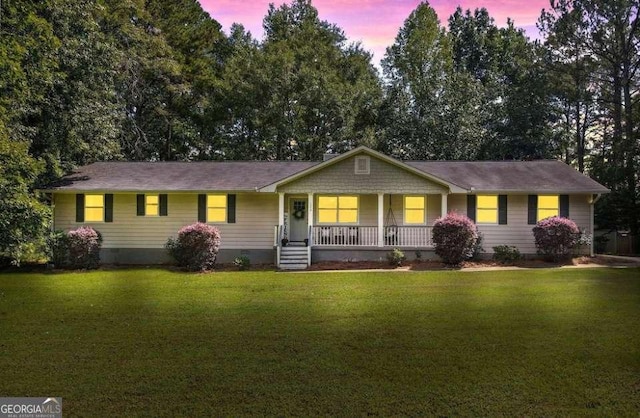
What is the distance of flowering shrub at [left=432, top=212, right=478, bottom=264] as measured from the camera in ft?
55.1

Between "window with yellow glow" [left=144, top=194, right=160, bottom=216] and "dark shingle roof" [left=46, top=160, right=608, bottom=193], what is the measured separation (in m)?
0.52

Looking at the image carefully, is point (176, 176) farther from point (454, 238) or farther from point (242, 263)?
point (454, 238)

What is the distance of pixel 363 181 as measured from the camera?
61.3 feet

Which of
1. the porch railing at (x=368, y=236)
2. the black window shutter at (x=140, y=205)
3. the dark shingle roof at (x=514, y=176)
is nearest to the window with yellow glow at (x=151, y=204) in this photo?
the black window shutter at (x=140, y=205)

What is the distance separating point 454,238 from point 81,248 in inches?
541

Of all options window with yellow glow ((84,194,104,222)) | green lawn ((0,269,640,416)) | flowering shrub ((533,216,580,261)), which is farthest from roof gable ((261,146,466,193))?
window with yellow glow ((84,194,104,222))

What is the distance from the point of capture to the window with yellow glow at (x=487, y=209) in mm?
19078

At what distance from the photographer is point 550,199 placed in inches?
745

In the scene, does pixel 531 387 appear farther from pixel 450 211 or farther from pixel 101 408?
pixel 450 211

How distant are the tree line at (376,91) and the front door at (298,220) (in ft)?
31.0

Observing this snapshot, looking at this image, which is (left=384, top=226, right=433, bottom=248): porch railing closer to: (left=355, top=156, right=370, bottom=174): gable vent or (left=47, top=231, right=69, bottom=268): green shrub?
(left=355, top=156, right=370, bottom=174): gable vent

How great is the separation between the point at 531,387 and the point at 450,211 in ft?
47.0

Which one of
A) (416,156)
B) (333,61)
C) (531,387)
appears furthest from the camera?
(333,61)

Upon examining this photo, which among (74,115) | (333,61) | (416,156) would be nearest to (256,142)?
(333,61)
